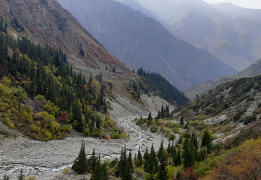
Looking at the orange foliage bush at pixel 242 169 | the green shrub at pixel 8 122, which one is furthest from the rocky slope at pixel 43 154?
the orange foliage bush at pixel 242 169

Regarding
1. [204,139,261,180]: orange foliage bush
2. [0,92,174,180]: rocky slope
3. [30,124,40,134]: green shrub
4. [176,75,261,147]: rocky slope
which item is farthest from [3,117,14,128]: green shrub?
[176,75,261,147]: rocky slope

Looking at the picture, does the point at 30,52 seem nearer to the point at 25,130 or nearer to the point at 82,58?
the point at 25,130

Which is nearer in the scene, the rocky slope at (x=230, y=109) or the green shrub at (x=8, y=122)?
the green shrub at (x=8, y=122)

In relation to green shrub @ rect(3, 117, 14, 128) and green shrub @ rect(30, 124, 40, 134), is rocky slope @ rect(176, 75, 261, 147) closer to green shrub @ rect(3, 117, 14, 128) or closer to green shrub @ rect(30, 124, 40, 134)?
green shrub @ rect(30, 124, 40, 134)

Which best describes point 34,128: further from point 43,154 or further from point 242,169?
point 242,169

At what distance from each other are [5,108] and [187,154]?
139 ft

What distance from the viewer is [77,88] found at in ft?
283

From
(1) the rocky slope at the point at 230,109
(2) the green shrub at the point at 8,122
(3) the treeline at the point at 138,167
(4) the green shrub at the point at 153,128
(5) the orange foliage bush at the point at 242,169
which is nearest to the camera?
(5) the orange foliage bush at the point at 242,169

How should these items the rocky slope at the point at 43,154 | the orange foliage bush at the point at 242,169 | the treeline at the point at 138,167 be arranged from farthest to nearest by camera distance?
the rocky slope at the point at 43,154 → the treeline at the point at 138,167 → the orange foliage bush at the point at 242,169

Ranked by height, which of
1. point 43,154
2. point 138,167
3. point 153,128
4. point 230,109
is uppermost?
point 230,109

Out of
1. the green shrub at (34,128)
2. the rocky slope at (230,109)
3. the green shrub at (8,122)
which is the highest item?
the rocky slope at (230,109)

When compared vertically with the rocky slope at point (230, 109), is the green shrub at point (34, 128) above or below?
below

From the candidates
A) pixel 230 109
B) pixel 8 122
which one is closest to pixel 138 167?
pixel 8 122

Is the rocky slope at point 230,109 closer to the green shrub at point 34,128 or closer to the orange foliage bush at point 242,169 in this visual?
the orange foliage bush at point 242,169
